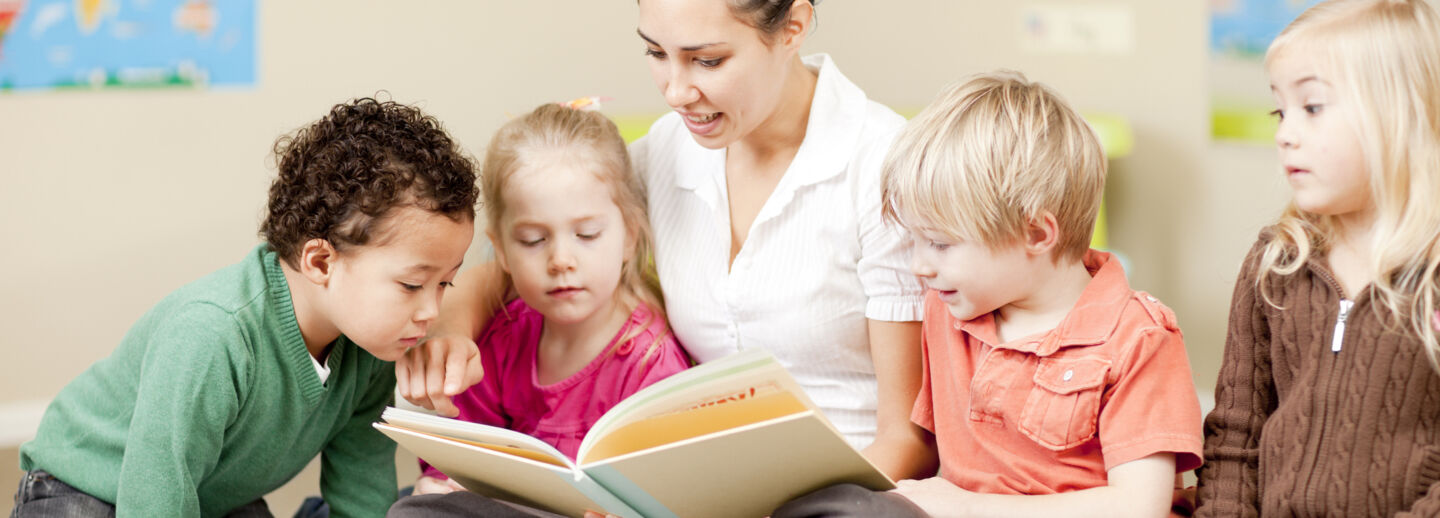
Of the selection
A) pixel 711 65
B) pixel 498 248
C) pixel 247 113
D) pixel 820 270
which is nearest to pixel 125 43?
pixel 247 113

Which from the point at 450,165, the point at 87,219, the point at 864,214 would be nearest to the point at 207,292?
the point at 450,165

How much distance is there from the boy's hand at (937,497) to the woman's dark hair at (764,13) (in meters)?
0.52

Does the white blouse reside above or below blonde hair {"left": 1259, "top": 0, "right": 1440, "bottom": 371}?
below

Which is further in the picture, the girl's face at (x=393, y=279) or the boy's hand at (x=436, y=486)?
the boy's hand at (x=436, y=486)

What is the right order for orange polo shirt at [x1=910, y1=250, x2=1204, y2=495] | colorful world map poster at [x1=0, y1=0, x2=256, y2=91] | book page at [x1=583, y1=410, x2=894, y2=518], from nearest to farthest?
book page at [x1=583, y1=410, x2=894, y2=518], orange polo shirt at [x1=910, y1=250, x2=1204, y2=495], colorful world map poster at [x1=0, y1=0, x2=256, y2=91]

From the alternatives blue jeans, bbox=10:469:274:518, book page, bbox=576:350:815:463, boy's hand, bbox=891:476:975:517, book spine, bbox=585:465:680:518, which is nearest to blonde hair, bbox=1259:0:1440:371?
boy's hand, bbox=891:476:975:517

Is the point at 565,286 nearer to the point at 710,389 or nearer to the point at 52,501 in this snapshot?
the point at 710,389

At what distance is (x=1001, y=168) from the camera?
1143 mm

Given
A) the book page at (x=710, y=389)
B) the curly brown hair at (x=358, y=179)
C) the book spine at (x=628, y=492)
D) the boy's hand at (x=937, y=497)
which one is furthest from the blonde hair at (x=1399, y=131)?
the curly brown hair at (x=358, y=179)

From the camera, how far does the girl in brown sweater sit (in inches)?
40.3

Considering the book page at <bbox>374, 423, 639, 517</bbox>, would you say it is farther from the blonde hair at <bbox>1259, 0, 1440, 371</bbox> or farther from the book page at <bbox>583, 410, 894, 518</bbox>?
the blonde hair at <bbox>1259, 0, 1440, 371</bbox>

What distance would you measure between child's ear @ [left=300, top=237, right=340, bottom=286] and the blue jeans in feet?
1.20

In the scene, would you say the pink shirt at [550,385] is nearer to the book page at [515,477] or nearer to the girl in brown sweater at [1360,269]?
the book page at [515,477]

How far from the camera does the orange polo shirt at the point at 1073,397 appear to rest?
3.58ft
